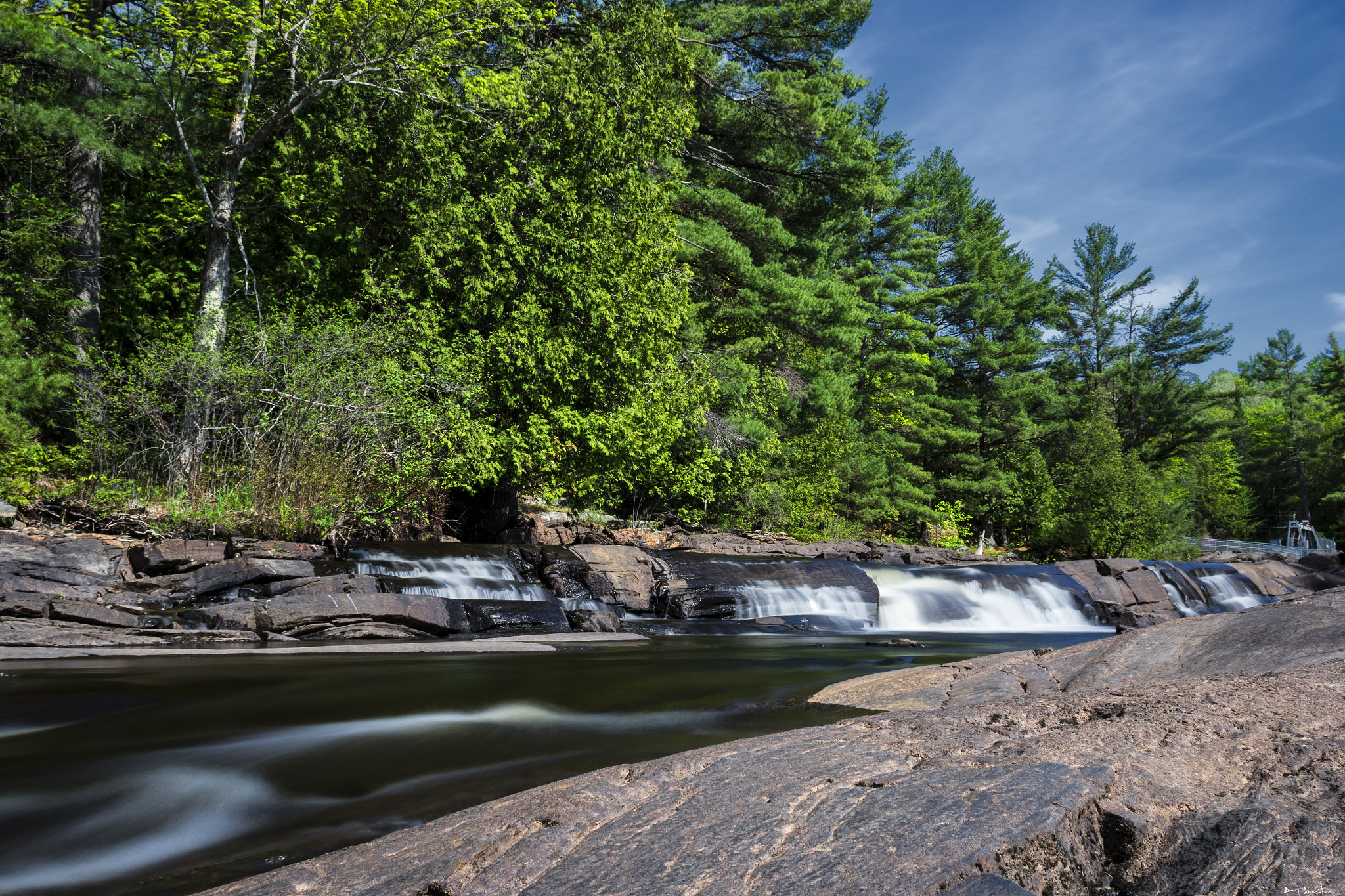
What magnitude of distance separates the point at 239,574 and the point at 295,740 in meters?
5.54

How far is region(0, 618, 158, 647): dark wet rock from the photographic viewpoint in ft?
22.7

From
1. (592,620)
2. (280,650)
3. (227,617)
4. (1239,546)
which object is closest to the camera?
(280,650)

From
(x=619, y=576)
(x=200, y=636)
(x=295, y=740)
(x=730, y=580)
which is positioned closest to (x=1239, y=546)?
(x=730, y=580)

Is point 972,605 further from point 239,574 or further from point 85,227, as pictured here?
point 85,227

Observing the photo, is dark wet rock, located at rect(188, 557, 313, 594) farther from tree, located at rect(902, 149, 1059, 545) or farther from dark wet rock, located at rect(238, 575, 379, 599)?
tree, located at rect(902, 149, 1059, 545)

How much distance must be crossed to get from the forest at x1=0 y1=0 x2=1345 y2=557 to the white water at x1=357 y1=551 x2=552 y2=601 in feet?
Answer: 6.26

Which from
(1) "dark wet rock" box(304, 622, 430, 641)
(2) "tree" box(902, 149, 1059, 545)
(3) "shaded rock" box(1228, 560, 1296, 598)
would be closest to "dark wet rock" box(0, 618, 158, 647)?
(1) "dark wet rock" box(304, 622, 430, 641)

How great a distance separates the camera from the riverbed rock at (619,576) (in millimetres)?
11969

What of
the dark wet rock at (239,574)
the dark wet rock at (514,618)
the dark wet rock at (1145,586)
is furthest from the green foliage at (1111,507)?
the dark wet rock at (239,574)

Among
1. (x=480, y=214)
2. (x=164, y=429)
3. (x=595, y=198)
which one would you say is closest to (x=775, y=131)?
(x=595, y=198)

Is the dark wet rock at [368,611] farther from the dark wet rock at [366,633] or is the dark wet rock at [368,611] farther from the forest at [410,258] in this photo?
the forest at [410,258]

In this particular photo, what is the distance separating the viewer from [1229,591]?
58.3 ft

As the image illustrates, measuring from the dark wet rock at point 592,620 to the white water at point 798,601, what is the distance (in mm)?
2401

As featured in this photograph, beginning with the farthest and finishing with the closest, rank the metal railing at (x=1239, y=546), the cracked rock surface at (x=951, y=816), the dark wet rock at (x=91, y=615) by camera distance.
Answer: the metal railing at (x=1239, y=546) < the dark wet rock at (x=91, y=615) < the cracked rock surface at (x=951, y=816)
